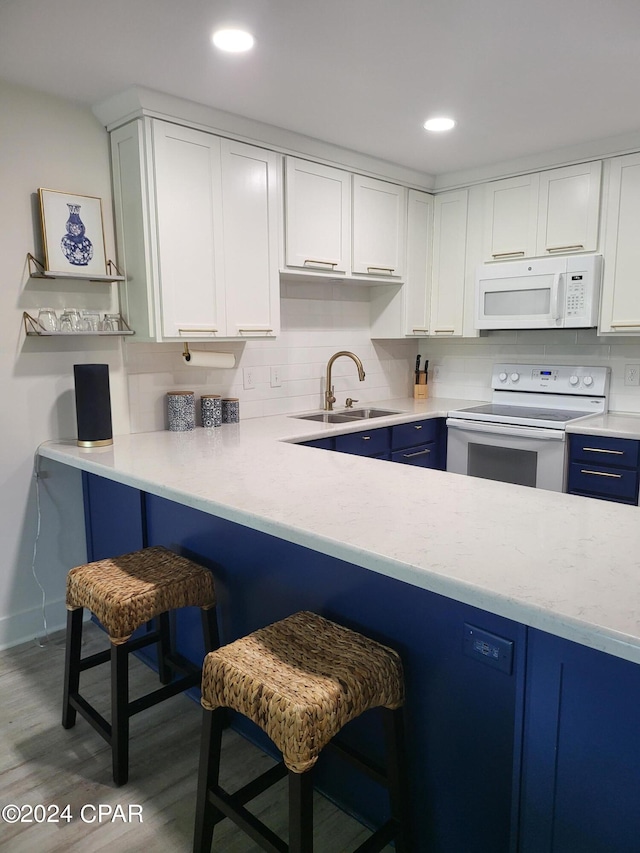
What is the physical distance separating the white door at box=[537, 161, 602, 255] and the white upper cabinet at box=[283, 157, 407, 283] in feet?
2.69

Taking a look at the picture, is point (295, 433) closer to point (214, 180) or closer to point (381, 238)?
point (214, 180)

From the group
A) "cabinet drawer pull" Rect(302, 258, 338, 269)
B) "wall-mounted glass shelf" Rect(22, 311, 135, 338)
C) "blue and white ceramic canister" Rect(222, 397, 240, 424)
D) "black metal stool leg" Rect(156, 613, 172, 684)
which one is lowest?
"black metal stool leg" Rect(156, 613, 172, 684)

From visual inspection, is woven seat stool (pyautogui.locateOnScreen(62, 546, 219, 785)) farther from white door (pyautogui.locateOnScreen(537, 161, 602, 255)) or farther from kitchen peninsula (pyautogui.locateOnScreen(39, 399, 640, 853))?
white door (pyautogui.locateOnScreen(537, 161, 602, 255))

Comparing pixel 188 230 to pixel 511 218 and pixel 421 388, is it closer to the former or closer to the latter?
pixel 511 218

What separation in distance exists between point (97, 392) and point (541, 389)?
2612 millimetres

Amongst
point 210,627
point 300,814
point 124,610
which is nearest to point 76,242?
point 124,610

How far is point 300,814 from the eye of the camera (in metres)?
1.20

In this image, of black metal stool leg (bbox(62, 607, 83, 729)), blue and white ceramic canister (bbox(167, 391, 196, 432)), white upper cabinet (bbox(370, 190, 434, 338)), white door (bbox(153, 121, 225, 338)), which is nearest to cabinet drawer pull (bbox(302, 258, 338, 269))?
white door (bbox(153, 121, 225, 338))

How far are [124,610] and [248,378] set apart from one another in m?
1.71

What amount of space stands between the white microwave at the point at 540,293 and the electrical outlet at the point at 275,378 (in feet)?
4.19

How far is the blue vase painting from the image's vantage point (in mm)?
2471

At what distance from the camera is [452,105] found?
2.54 metres

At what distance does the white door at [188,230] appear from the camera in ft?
8.18

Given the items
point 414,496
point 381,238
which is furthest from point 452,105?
point 414,496
